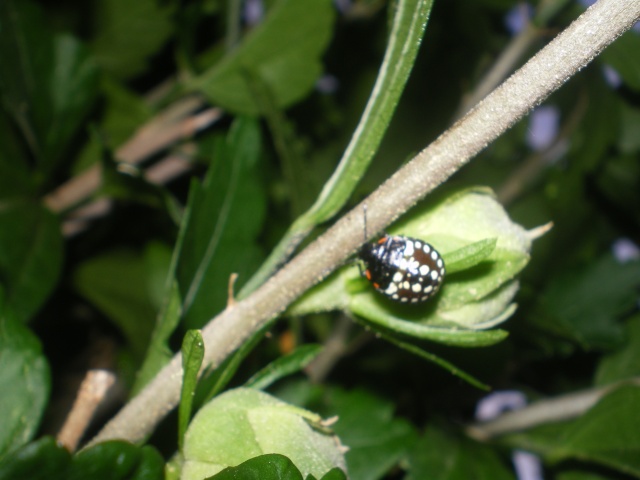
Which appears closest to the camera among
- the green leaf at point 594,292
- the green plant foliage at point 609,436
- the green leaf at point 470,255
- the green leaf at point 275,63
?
the green leaf at point 470,255

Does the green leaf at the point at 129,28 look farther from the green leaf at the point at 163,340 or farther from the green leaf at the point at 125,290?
the green leaf at the point at 163,340

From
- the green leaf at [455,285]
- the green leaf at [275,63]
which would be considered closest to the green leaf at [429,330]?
the green leaf at [455,285]

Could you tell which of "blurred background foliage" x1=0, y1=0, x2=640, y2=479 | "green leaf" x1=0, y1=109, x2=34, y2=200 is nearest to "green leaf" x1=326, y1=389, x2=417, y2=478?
"blurred background foliage" x1=0, y1=0, x2=640, y2=479

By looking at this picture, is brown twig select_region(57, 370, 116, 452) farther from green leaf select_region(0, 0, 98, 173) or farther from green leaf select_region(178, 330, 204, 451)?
green leaf select_region(0, 0, 98, 173)

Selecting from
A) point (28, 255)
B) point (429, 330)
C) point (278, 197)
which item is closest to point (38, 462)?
point (429, 330)

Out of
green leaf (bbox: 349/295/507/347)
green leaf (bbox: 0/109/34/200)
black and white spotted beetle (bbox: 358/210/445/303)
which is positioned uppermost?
green leaf (bbox: 0/109/34/200)

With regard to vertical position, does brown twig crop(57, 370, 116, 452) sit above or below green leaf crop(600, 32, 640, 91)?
above

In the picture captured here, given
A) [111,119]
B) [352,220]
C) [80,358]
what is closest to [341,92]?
[111,119]
